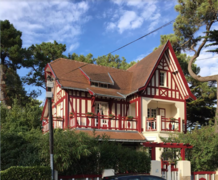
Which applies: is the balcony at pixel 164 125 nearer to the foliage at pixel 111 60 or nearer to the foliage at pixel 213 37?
the foliage at pixel 213 37

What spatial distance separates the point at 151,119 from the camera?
63.7ft

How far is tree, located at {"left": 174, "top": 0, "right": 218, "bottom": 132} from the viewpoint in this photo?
81.1 ft

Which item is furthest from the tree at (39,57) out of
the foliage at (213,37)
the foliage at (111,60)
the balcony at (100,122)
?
the foliage at (213,37)

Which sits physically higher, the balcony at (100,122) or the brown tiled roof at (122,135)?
the balcony at (100,122)

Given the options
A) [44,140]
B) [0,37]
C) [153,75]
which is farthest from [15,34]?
[44,140]

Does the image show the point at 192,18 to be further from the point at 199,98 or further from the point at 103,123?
the point at 103,123

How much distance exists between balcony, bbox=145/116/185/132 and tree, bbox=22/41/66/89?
62.6 feet

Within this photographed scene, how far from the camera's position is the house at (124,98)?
18672 millimetres

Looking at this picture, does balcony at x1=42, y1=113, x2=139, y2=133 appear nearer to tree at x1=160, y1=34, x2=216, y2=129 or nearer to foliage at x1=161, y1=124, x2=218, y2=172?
foliage at x1=161, y1=124, x2=218, y2=172

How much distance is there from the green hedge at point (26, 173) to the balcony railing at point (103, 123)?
6.82 m

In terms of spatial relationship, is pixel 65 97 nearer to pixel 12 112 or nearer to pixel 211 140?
pixel 12 112

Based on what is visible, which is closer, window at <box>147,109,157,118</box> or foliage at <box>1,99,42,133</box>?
foliage at <box>1,99,42,133</box>

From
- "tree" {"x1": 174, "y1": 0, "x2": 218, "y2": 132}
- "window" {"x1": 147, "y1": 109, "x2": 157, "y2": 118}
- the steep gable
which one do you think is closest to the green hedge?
the steep gable

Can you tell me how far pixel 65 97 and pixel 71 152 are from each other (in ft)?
26.7
